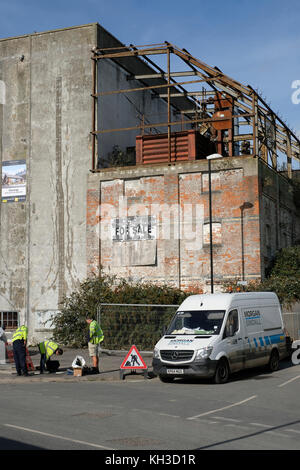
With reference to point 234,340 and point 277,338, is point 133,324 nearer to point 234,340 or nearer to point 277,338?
point 277,338

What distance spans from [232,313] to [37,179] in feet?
58.7

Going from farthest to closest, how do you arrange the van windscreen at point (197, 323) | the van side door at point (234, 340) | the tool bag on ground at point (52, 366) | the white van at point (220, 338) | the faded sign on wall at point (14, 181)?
the faded sign on wall at point (14, 181) → the tool bag on ground at point (52, 366) → the van windscreen at point (197, 323) → the van side door at point (234, 340) → the white van at point (220, 338)

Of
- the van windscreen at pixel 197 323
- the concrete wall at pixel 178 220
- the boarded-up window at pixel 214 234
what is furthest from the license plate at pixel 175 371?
the boarded-up window at pixel 214 234

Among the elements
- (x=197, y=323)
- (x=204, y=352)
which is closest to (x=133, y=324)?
(x=197, y=323)

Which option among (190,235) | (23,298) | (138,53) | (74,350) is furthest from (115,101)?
(74,350)

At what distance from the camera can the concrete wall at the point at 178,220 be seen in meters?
28.2

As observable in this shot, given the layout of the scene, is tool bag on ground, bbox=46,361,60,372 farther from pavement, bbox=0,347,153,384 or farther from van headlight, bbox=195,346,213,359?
van headlight, bbox=195,346,213,359

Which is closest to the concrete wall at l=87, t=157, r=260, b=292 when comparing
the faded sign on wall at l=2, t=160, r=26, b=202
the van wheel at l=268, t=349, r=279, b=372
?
the faded sign on wall at l=2, t=160, r=26, b=202

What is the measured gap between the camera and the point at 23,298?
31578 millimetres

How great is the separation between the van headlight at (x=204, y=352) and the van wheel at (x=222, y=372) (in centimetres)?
50

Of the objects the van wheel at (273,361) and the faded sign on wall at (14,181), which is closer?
the van wheel at (273,361)

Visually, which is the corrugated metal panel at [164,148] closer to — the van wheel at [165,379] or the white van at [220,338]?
the white van at [220,338]

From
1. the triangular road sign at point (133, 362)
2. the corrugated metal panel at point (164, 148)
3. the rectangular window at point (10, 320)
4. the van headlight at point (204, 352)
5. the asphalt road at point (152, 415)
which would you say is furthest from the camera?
the rectangular window at point (10, 320)

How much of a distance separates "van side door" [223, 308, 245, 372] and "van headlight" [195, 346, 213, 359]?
67 centimetres
